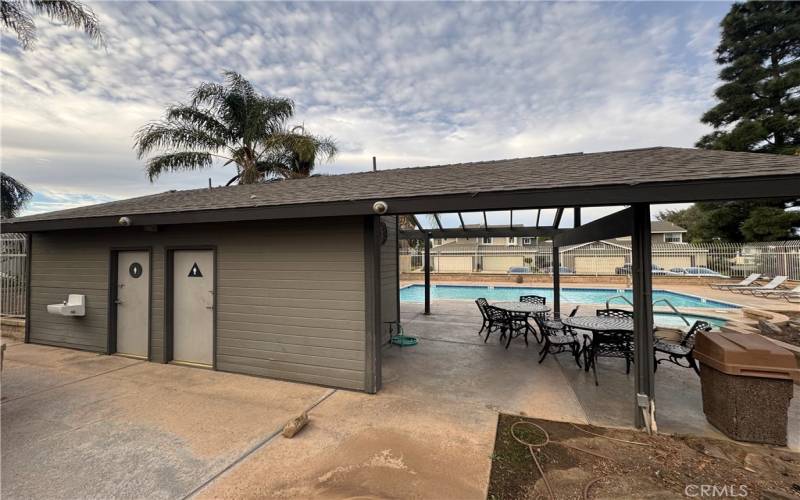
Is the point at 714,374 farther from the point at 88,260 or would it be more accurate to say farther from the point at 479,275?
the point at 479,275

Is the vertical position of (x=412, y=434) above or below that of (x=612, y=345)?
below

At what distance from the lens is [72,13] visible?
22.6 ft

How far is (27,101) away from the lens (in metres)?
7.73

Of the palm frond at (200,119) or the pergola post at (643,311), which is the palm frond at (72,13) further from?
the pergola post at (643,311)

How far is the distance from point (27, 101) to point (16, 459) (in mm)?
9109

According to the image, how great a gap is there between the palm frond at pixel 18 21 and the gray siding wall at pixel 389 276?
27.7 ft

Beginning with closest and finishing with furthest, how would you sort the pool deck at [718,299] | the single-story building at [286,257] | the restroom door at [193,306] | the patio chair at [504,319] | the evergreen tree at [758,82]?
1. the single-story building at [286,257]
2. the restroom door at [193,306]
3. the patio chair at [504,319]
4. the pool deck at [718,299]
5. the evergreen tree at [758,82]

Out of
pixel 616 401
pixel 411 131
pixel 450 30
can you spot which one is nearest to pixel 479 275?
pixel 411 131

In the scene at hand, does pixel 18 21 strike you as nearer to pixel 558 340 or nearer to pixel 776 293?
pixel 558 340

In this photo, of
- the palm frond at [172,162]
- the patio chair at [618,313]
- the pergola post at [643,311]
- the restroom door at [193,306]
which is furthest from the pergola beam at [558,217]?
the palm frond at [172,162]

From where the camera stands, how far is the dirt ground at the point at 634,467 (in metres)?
2.38

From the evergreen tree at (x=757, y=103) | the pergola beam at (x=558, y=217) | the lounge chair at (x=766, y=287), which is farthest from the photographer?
the evergreen tree at (x=757, y=103)

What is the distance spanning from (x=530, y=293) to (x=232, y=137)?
48.0 ft

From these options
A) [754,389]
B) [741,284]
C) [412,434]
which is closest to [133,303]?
[412,434]
